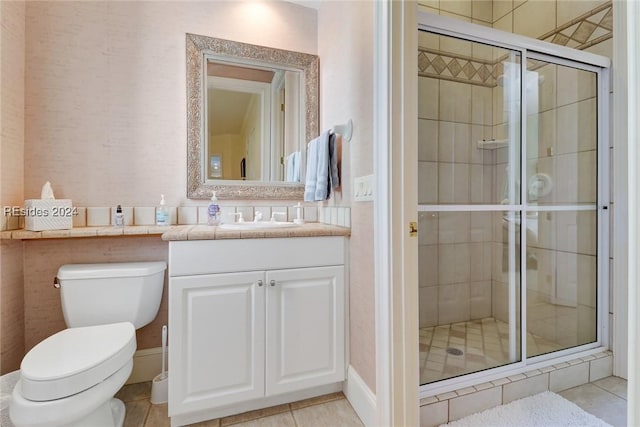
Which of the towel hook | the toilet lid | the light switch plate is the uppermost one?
the towel hook

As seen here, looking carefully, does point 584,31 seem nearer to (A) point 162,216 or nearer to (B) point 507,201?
(B) point 507,201

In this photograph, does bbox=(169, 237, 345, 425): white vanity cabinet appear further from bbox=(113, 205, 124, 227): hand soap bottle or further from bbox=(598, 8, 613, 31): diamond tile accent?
bbox=(598, 8, 613, 31): diamond tile accent

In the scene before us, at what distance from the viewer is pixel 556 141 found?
196cm

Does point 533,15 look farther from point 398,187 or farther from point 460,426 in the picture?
point 460,426

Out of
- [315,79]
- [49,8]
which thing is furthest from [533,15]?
[49,8]

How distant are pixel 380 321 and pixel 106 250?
4.95ft

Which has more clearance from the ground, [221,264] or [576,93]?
[576,93]

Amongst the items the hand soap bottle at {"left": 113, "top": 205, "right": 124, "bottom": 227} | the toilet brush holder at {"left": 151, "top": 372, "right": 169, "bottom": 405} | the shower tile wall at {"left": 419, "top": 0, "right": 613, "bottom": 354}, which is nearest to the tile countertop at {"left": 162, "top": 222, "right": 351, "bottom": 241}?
the hand soap bottle at {"left": 113, "top": 205, "right": 124, "bottom": 227}

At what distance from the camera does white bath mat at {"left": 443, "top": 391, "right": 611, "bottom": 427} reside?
131cm

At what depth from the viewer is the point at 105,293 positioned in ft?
4.66

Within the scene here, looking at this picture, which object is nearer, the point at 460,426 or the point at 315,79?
the point at 460,426

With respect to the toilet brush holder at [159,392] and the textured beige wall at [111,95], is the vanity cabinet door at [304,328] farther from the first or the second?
the textured beige wall at [111,95]

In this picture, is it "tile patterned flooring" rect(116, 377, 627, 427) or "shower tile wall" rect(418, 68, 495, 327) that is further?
"shower tile wall" rect(418, 68, 495, 327)

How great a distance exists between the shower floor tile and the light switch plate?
0.95 meters
